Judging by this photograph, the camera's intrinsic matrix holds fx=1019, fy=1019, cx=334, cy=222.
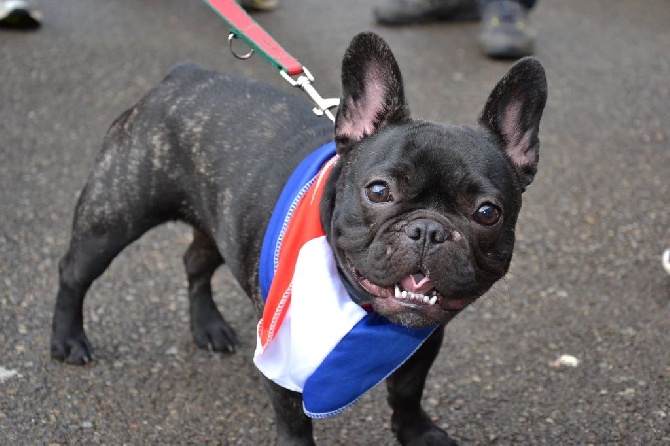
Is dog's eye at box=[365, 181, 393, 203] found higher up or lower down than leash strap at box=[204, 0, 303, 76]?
higher up

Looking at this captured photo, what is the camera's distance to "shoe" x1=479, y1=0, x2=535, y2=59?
7238 millimetres

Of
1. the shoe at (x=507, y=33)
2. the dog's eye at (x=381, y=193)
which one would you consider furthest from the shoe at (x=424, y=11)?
the dog's eye at (x=381, y=193)

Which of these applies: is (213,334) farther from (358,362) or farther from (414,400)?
(358,362)

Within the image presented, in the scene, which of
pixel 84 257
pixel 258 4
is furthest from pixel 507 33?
pixel 84 257

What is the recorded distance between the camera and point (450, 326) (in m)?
4.32

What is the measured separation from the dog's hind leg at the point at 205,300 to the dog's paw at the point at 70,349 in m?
0.45

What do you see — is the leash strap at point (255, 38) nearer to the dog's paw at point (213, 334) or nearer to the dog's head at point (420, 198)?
the dog's head at point (420, 198)

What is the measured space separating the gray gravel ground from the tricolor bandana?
1.60 feet

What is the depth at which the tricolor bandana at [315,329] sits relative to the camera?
3.00m

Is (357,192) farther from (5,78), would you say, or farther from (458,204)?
(5,78)

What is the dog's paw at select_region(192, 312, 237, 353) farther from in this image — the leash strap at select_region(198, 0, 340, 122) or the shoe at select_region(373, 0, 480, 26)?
the shoe at select_region(373, 0, 480, 26)

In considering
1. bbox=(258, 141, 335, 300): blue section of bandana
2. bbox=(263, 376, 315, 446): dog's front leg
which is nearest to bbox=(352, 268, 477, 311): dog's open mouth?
bbox=(258, 141, 335, 300): blue section of bandana

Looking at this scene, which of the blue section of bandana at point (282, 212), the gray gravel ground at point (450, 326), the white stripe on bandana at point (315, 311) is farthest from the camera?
the gray gravel ground at point (450, 326)

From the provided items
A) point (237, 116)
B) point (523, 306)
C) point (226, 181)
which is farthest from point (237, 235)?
point (523, 306)
